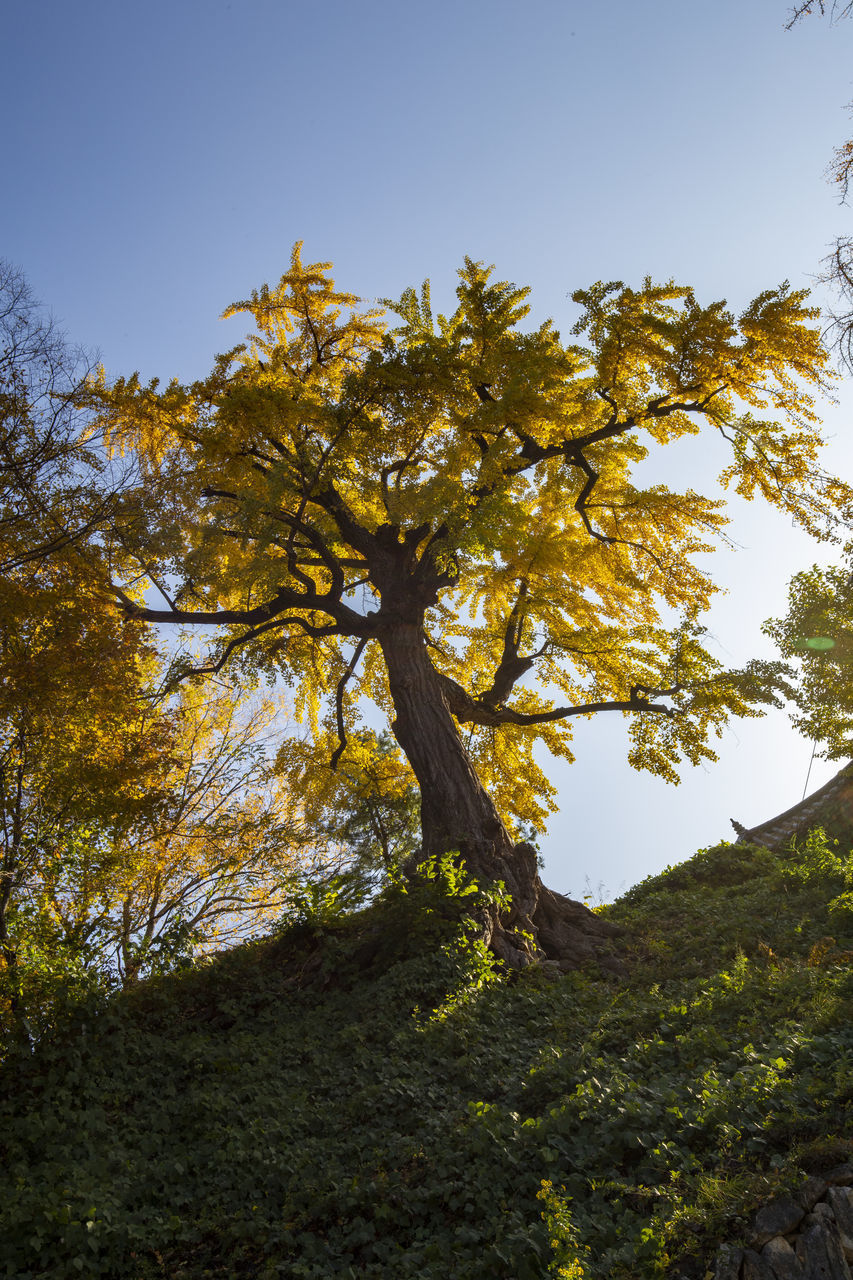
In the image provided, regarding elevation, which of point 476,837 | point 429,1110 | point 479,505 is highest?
point 479,505

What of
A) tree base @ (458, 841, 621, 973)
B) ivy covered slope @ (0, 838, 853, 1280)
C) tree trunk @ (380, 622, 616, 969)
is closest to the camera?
ivy covered slope @ (0, 838, 853, 1280)

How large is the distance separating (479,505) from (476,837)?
3.89 m

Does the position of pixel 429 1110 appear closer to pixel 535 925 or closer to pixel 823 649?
pixel 535 925

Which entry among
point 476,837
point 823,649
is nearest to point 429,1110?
point 476,837

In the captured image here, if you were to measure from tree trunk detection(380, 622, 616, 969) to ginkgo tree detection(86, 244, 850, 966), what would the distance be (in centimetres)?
3

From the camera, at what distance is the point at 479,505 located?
820cm

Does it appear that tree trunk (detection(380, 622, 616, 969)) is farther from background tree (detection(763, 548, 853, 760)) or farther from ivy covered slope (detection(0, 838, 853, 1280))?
background tree (detection(763, 548, 853, 760))

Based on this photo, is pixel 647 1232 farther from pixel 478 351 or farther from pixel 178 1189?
pixel 478 351

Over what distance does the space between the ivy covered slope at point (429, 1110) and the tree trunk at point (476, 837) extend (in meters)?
0.52

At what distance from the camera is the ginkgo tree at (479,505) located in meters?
8.19

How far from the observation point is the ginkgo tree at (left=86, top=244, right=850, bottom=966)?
26.9ft

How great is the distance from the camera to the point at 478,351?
8.87m

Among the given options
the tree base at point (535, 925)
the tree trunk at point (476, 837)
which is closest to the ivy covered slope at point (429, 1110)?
the tree base at point (535, 925)

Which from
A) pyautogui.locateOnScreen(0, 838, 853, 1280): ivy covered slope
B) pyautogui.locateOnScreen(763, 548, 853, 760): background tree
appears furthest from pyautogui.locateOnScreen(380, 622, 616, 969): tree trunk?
pyautogui.locateOnScreen(763, 548, 853, 760): background tree
